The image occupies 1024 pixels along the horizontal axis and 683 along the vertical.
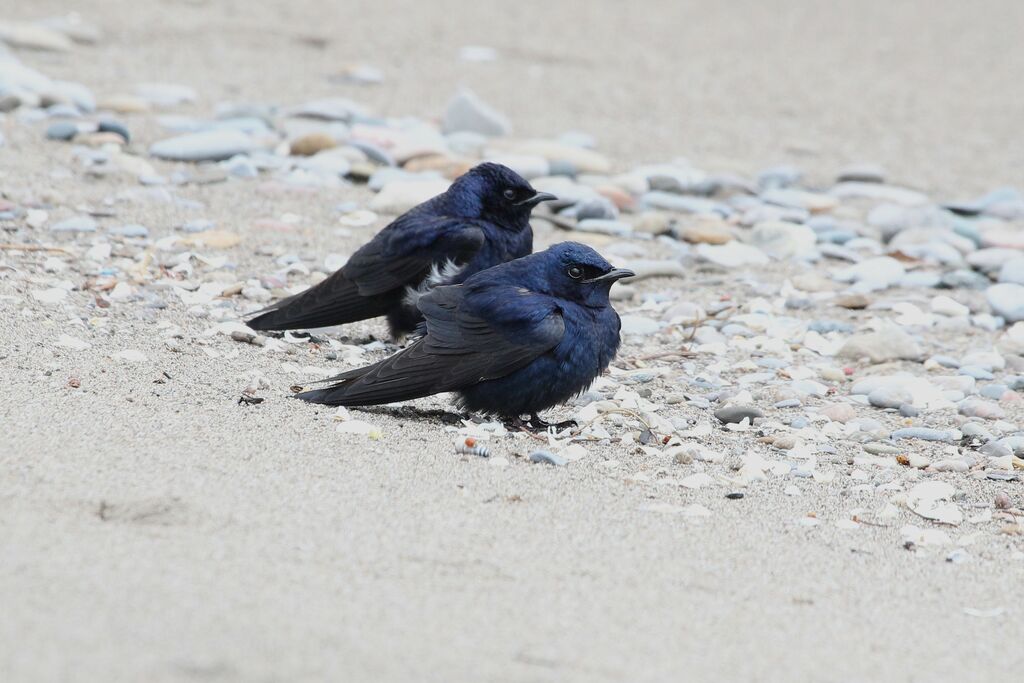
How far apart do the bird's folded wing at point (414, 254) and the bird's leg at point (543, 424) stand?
97cm

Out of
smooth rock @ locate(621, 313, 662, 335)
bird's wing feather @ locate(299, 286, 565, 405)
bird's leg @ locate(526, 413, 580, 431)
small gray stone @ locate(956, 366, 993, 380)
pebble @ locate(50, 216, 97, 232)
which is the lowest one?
smooth rock @ locate(621, 313, 662, 335)

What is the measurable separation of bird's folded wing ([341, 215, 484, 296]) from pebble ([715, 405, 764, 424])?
46.0 inches

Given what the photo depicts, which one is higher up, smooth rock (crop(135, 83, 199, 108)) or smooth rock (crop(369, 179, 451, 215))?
smooth rock (crop(369, 179, 451, 215))

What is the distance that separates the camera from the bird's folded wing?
5344 millimetres

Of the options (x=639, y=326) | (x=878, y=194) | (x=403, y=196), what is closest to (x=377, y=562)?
(x=639, y=326)

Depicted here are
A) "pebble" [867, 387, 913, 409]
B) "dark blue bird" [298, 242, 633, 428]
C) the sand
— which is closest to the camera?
the sand

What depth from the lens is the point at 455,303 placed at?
15.3 feet

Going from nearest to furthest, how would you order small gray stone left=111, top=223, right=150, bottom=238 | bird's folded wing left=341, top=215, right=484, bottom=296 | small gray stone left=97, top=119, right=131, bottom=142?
bird's folded wing left=341, top=215, right=484, bottom=296 → small gray stone left=111, top=223, right=150, bottom=238 → small gray stone left=97, top=119, right=131, bottom=142

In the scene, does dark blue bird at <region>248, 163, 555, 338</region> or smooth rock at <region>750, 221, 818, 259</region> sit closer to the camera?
dark blue bird at <region>248, 163, 555, 338</region>

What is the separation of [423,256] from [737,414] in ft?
4.51

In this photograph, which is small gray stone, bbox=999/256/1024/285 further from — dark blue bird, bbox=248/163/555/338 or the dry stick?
the dry stick

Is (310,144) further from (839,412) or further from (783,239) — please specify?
(839,412)

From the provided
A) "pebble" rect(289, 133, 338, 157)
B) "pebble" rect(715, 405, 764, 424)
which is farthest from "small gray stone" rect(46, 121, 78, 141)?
"pebble" rect(715, 405, 764, 424)

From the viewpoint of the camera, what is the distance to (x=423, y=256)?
5371 millimetres
